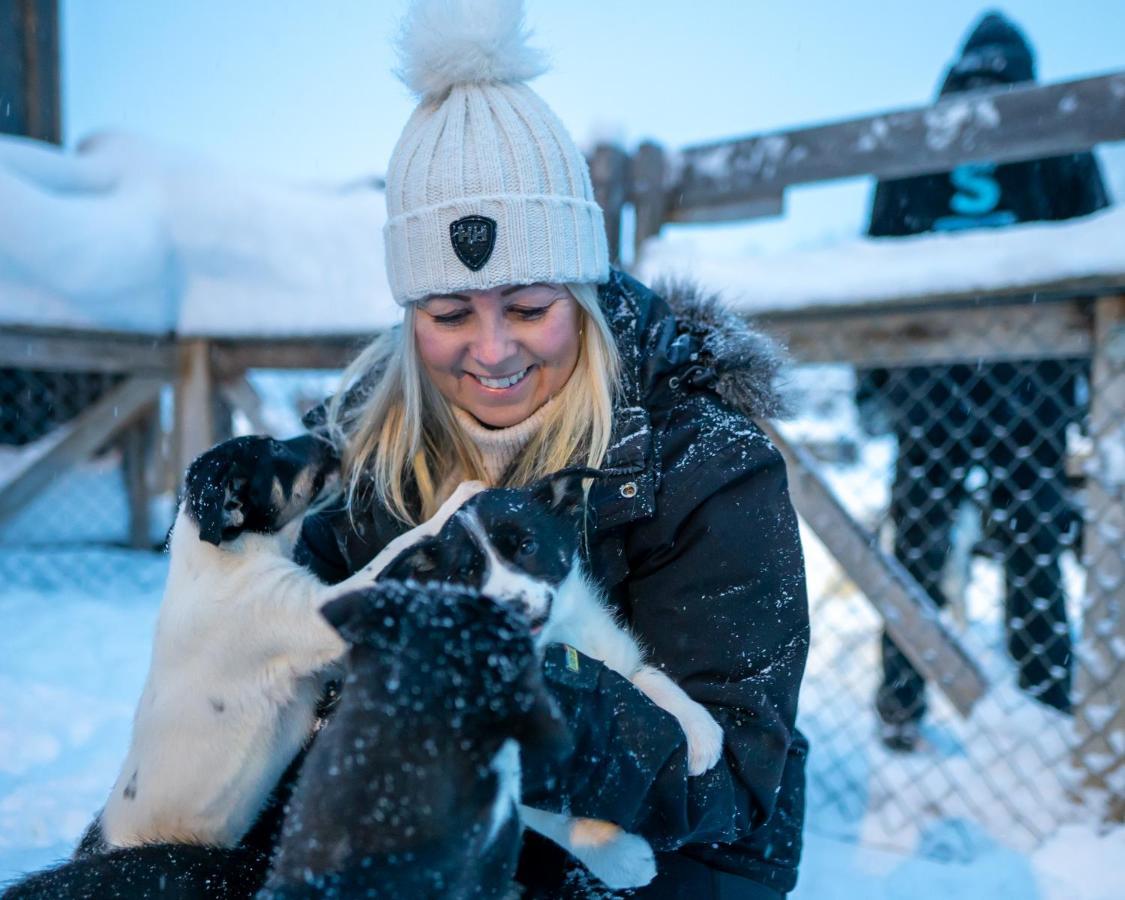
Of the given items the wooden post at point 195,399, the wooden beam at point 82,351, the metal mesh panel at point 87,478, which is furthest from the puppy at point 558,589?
the metal mesh panel at point 87,478

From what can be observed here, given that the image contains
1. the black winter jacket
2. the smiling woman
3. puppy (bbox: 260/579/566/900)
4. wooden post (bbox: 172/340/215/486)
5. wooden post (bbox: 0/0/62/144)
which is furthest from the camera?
wooden post (bbox: 0/0/62/144)

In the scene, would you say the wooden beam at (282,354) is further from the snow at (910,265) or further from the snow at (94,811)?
the snow at (910,265)

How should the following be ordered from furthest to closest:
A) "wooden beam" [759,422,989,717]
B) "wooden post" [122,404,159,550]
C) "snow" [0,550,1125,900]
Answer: "wooden post" [122,404,159,550]
"wooden beam" [759,422,989,717]
"snow" [0,550,1125,900]

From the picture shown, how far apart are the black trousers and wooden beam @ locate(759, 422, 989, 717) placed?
0.32 metres

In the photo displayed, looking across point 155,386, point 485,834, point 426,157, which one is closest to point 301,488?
point 426,157

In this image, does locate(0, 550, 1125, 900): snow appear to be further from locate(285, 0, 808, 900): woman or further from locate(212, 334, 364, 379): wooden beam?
locate(212, 334, 364, 379): wooden beam

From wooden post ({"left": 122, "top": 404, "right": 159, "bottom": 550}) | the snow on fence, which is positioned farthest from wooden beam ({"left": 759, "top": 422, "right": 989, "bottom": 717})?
wooden post ({"left": 122, "top": 404, "right": 159, "bottom": 550})

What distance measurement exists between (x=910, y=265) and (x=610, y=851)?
2.04 m

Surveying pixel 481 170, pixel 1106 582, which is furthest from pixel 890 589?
pixel 481 170

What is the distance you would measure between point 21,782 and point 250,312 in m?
2.16

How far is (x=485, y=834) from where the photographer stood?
3.65ft

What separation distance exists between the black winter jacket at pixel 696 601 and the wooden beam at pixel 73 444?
2850mm

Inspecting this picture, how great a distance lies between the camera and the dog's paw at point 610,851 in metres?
1.38

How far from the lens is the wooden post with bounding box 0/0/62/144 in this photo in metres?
4.72
